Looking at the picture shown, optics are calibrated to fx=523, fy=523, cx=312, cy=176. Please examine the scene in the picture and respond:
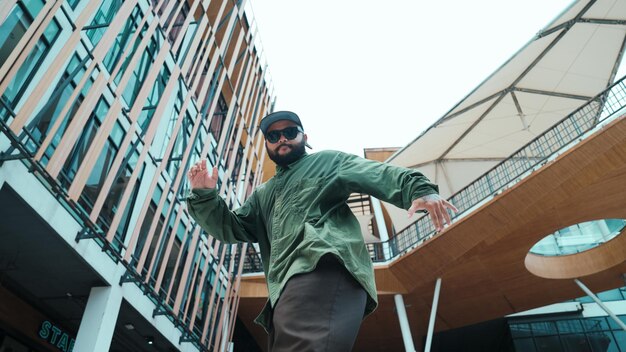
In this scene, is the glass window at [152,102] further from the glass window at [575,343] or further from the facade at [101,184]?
the glass window at [575,343]

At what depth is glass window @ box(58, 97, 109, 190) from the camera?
10.9m

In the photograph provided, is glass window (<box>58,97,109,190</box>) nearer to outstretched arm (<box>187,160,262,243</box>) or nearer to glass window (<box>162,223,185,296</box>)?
glass window (<box>162,223,185,296</box>)

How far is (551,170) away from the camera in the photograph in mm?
14383

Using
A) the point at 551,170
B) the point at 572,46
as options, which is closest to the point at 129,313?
the point at 551,170

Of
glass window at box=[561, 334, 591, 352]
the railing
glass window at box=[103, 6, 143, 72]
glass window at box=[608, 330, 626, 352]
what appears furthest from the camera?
glass window at box=[561, 334, 591, 352]

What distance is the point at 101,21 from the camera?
12.8 meters

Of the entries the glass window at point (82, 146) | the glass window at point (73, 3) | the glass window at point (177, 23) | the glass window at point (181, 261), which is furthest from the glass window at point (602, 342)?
the glass window at point (73, 3)

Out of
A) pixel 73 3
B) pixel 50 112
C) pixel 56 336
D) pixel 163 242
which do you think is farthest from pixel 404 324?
pixel 73 3

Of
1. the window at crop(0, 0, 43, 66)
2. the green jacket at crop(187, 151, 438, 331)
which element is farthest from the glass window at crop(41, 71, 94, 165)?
the green jacket at crop(187, 151, 438, 331)

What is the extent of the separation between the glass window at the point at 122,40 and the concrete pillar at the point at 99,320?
5.37 m

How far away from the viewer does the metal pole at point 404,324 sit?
667 inches

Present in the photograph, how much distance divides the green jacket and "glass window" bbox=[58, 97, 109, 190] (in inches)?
364

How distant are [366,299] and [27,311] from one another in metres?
14.0

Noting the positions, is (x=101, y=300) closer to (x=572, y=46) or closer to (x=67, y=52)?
(x=67, y=52)
